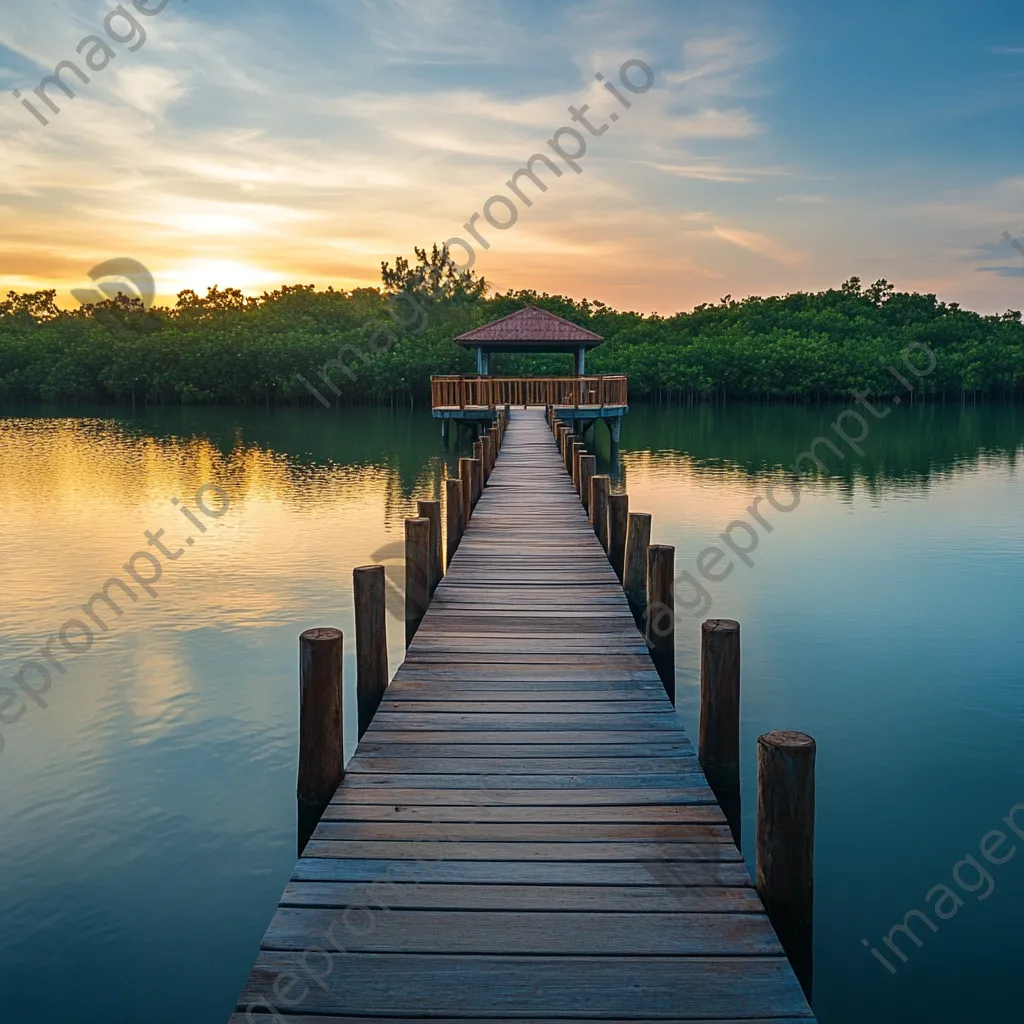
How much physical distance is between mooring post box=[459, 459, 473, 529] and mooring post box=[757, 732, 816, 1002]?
749cm

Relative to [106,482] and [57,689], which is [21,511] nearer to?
[106,482]

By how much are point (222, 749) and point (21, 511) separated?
1398cm

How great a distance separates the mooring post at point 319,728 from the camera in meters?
4.46

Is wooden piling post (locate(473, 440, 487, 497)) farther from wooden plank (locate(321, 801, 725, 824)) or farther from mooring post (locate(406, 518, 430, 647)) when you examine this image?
wooden plank (locate(321, 801, 725, 824))

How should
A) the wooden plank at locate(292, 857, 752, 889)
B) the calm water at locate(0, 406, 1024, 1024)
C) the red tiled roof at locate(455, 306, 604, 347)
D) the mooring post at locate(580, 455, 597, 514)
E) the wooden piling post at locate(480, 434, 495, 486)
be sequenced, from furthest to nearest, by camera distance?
the red tiled roof at locate(455, 306, 604, 347) < the wooden piling post at locate(480, 434, 495, 486) < the mooring post at locate(580, 455, 597, 514) < the calm water at locate(0, 406, 1024, 1024) < the wooden plank at locate(292, 857, 752, 889)

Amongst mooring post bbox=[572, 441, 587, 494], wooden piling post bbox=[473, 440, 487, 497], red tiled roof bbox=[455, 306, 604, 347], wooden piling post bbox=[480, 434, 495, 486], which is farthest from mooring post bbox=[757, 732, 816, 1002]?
red tiled roof bbox=[455, 306, 604, 347]

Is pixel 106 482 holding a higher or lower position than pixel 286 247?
lower

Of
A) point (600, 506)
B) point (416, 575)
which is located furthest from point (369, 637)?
point (600, 506)

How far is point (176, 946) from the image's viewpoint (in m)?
5.01

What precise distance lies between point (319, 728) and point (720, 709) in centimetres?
207

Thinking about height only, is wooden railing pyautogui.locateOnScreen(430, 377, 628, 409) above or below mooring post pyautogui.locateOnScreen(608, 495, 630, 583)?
above

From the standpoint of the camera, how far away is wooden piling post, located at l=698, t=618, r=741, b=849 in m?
4.81

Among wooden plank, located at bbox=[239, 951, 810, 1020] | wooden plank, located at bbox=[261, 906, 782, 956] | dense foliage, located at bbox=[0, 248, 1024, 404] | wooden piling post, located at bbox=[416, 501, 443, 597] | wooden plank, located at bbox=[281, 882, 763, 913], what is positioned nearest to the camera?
wooden plank, located at bbox=[239, 951, 810, 1020]

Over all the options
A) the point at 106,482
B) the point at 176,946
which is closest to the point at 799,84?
the point at 106,482
